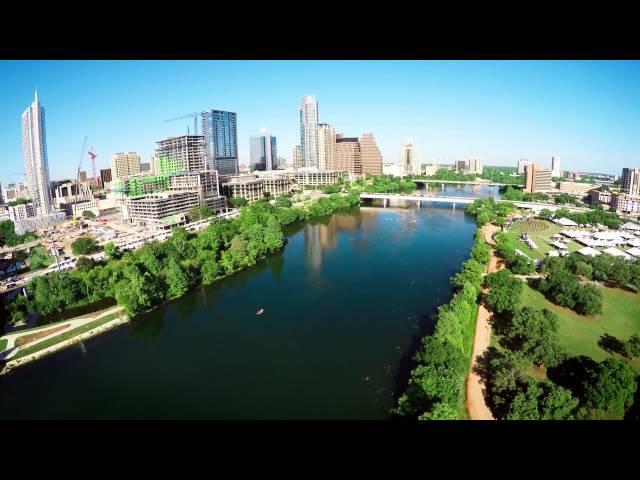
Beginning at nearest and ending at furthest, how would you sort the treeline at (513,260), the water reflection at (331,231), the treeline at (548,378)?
the treeline at (548,378) < the treeline at (513,260) < the water reflection at (331,231)

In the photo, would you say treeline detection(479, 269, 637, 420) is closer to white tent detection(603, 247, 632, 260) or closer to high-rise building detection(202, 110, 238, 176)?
white tent detection(603, 247, 632, 260)

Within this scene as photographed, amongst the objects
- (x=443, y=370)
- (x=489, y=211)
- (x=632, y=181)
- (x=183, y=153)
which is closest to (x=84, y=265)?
(x=443, y=370)

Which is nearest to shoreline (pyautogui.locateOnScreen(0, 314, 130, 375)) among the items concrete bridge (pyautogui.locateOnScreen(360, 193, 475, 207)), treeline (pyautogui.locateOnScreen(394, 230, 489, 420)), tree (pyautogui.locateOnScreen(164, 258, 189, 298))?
tree (pyautogui.locateOnScreen(164, 258, 189, 298))

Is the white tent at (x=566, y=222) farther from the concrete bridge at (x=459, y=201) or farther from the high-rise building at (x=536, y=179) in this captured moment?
the high-rise building at (x=536, y=179)

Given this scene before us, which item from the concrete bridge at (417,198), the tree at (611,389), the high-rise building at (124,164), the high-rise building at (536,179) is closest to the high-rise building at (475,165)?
the high-rise building at (536,179)

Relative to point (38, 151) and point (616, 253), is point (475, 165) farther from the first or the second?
point (38, 151)
